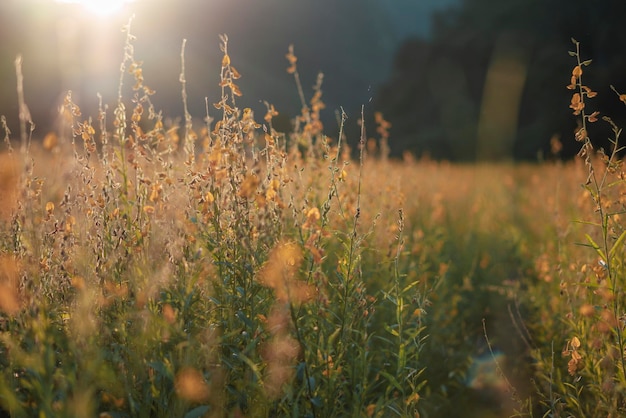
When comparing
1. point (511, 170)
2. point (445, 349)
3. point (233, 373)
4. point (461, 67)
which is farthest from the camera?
point (461, 67)

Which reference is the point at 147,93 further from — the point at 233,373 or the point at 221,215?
the point at 233,373

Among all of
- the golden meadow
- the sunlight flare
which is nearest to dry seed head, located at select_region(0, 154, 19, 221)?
the golden meadow

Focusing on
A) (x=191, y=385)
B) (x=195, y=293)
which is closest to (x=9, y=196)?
(x=195, y=293)

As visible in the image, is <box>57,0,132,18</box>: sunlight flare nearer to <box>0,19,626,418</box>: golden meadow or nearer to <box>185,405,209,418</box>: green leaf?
<box>0,19,626,418</box>: golden meadow

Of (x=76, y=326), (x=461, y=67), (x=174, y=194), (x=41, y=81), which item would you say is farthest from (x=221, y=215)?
(x=461, y=67)

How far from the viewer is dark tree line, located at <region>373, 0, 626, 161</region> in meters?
20.7

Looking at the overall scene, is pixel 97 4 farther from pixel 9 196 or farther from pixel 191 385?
pixel 191 385

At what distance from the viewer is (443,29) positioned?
102ft

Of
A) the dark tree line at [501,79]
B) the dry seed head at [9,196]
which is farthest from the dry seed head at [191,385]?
the dark tree line at [501,79]

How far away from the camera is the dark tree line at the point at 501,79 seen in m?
20.7

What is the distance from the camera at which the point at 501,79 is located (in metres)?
26.0

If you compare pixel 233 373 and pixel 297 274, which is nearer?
pixel 233 373

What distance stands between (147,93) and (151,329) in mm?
1202

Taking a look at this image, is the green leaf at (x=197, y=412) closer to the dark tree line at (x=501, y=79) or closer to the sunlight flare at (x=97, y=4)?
the sunlight flare at (x=97, y=4)
